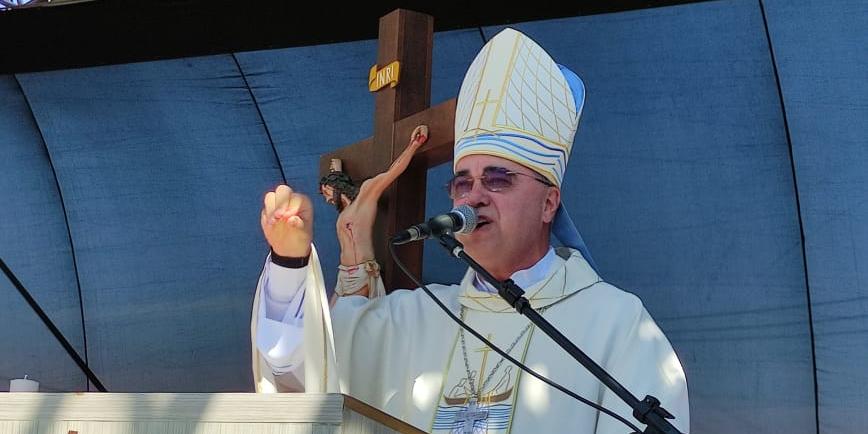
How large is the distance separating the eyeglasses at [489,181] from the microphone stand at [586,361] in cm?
79

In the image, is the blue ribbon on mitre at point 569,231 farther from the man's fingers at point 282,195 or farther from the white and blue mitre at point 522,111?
the man's fingers at point 282,195

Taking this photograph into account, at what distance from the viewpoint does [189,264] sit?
635 centimetres

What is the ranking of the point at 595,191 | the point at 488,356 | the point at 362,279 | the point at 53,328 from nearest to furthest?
the point at 488,356, the point at 362,279, the point at 595,191, the point at 53,328

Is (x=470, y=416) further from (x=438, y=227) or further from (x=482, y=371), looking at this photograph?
(x=438, y=227)

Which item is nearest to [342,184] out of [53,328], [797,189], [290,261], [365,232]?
[365,232]

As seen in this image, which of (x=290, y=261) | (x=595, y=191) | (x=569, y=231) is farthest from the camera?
(x=595, y=191)

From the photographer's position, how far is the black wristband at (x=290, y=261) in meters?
3.11

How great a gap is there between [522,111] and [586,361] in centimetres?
123

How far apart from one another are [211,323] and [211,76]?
116cm

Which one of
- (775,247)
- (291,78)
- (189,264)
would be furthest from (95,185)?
(775,247)

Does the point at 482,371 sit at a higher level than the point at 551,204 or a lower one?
lower

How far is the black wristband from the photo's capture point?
311 cm

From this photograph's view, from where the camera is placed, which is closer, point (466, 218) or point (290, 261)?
point (466, 218)

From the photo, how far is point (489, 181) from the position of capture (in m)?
3.47
